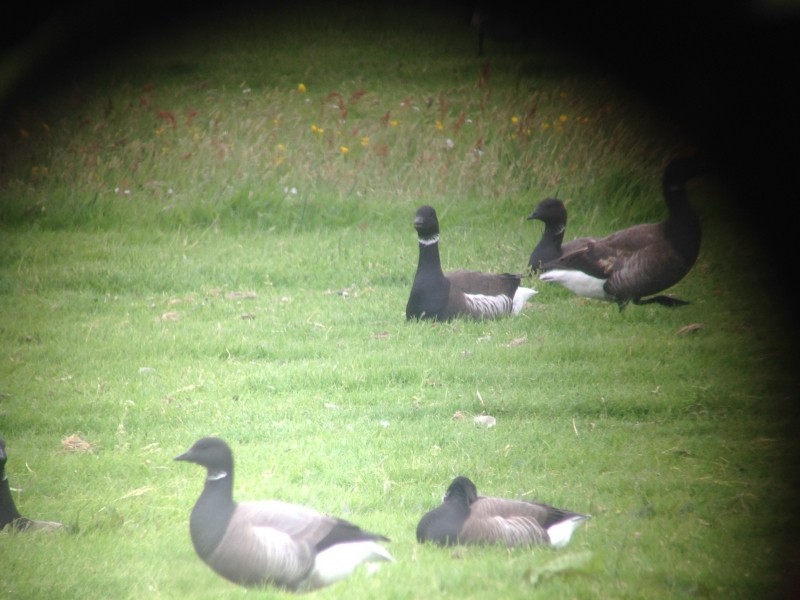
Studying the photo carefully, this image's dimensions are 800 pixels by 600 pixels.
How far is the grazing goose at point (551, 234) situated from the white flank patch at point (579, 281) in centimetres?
21

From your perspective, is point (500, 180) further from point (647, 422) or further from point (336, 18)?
point (647, 422)

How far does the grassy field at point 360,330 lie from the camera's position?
13.7ft

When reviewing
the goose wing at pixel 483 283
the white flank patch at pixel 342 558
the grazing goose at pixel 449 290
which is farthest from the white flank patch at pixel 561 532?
the goose wing at pixel 483 283

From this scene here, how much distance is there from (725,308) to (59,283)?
5303 millimetres

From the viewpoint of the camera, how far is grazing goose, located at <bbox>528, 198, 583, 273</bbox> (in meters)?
7.82

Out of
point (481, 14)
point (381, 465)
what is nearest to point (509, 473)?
point (381, 465)

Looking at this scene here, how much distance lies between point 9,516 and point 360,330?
3.13 metres

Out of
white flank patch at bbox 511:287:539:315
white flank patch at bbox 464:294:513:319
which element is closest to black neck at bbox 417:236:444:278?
white flank patch at bbox 464:294:513:319

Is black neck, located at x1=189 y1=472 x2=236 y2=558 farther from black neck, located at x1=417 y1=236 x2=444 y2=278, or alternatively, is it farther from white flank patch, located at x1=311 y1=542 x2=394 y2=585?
black neck, located at x1=417 y1=236 x2=444 y2=278

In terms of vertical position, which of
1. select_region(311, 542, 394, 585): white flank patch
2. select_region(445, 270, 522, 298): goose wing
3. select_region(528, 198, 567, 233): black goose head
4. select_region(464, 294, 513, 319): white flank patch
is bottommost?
select_region(311, 542, 394, 585): white flank patch

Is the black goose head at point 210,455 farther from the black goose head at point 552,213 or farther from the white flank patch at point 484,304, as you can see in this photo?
the black goose head at point 552,213

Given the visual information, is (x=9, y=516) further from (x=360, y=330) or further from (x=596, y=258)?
(x=596, y=258)

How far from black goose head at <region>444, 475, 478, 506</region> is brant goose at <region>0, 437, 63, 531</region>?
5.66ft

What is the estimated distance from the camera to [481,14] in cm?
798
